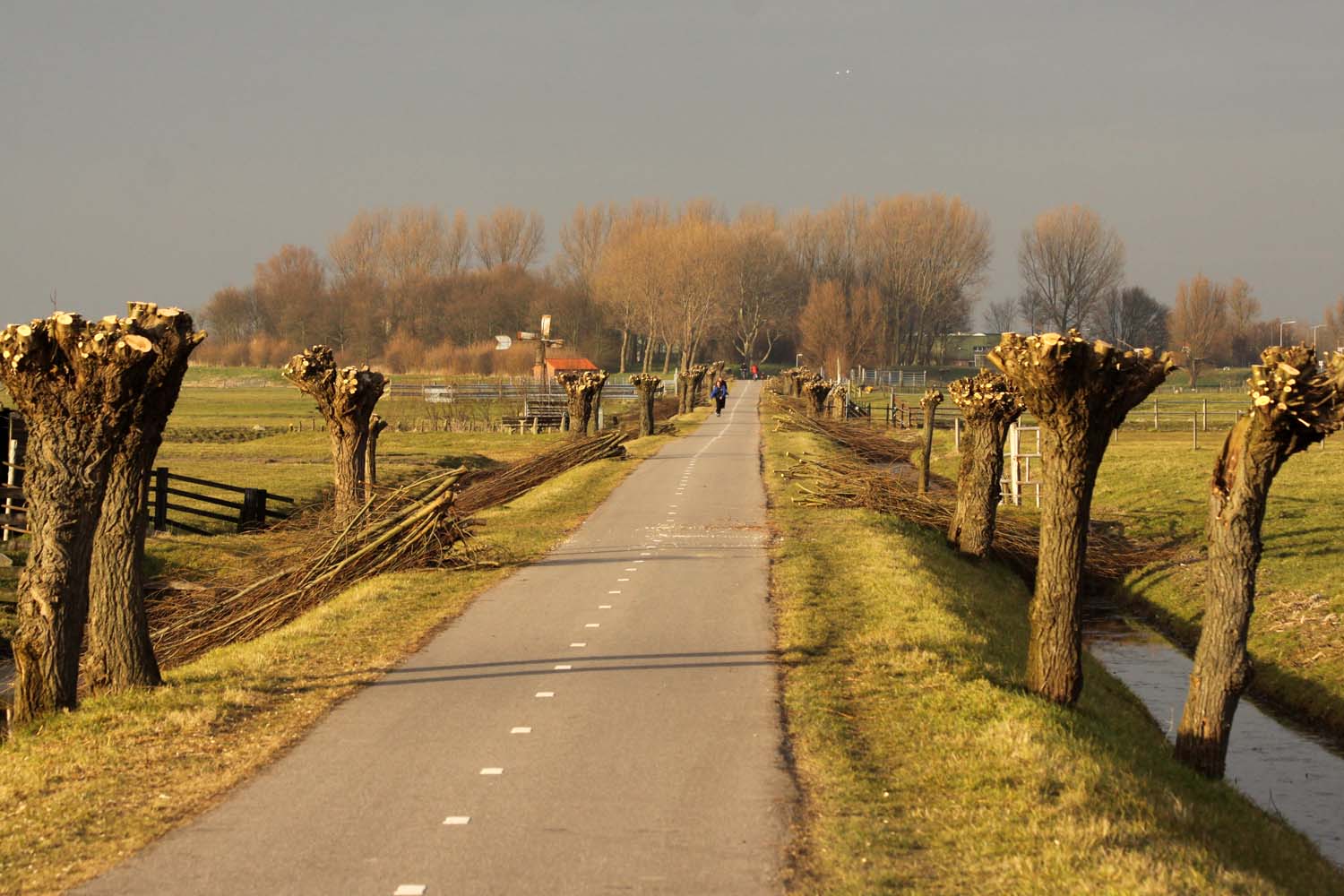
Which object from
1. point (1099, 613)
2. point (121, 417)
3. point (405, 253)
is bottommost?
point (1099, 613)

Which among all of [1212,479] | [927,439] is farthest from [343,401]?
[1212,479]

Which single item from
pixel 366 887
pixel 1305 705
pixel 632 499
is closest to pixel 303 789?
pixel 366 887

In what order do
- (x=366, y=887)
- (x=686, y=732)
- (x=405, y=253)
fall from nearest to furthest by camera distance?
(x=366, y=887) < (x=686, y=732) < (x=405, y=253)

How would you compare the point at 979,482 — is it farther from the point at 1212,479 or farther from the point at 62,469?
the point at 62,469

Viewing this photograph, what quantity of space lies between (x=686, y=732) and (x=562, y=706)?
131 cm

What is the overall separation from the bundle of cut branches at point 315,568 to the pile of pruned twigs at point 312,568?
12mm

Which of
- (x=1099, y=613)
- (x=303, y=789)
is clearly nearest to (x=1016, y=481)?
(x=1099, y=613)

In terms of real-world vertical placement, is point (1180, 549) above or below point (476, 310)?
below

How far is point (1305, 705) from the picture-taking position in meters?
17.1

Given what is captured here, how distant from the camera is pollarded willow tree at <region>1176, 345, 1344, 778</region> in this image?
35.0 ft

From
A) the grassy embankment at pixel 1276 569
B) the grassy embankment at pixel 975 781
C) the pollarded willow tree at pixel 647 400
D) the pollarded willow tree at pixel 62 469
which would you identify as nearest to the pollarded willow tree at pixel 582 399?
the pollarded willow tree at pixel 647 400

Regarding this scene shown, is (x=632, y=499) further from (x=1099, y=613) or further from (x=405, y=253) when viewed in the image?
(x=405, y=253)

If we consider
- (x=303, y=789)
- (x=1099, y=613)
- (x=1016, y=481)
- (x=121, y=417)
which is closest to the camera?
(x=303, y=789)

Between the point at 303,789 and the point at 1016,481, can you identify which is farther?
the point at 1016,481
